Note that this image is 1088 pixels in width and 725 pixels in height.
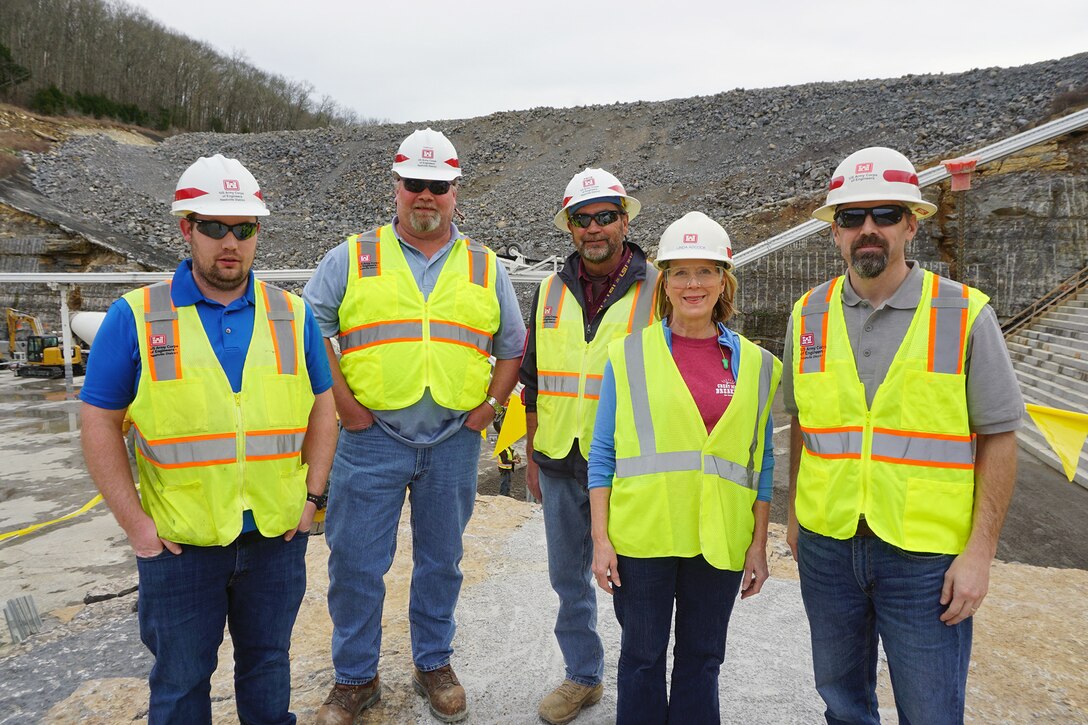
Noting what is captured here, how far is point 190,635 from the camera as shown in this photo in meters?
2.29

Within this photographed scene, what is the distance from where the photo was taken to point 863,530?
2.20m

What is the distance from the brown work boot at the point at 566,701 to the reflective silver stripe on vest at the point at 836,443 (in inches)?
59.4

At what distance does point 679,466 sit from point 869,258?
91 cm

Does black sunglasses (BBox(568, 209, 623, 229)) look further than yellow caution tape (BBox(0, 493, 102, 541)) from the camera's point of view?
No

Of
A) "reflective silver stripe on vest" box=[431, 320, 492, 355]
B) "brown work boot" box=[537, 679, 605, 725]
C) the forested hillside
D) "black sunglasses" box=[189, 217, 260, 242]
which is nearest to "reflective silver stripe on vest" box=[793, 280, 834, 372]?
"reflective silver stripe on vest" box=[431, 320, 492, 355]

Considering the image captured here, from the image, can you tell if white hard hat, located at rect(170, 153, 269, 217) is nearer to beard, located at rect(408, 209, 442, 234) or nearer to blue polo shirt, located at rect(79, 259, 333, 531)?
blue polo shirt, located at rect(79, 259, 333, 531)

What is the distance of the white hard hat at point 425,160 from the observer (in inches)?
120

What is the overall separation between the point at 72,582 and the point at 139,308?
13.9 feet

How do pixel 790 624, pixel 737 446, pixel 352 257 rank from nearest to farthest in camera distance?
pixel 737 446
pixel 352 257
pixel 790 624

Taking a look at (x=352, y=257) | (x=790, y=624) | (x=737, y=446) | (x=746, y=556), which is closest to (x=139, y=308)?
(x=352, y=257)

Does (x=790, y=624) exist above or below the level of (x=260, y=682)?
below

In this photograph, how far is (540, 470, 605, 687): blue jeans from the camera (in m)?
2.99

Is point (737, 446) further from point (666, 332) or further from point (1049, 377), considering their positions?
point (1049, 377)

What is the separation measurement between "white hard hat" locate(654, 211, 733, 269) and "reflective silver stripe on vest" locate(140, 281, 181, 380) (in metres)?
1.65
